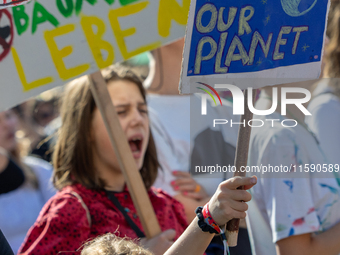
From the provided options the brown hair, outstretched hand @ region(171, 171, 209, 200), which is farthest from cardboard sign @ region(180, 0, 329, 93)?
outstretched hand @ region(171, 171, 209, 200)

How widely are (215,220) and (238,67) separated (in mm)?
475

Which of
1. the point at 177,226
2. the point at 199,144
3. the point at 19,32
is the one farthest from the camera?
the point at 199,144

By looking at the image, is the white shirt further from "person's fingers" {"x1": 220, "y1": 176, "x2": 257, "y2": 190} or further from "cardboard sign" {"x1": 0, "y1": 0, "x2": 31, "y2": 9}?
"cardboard sign" {"x1": 0, "y1": 0, "x2": 31, "y2": 9}

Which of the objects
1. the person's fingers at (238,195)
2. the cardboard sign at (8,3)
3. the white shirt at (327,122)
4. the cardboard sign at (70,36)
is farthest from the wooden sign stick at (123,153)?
the white shirt at (327,122)

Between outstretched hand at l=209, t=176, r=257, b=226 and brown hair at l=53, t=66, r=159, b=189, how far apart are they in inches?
30.8

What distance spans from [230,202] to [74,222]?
690 mm

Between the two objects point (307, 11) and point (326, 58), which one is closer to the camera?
point (307, 11)

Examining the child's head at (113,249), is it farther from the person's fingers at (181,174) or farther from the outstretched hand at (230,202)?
the person's fingers at (181,174)

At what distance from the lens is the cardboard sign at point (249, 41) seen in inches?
55.4

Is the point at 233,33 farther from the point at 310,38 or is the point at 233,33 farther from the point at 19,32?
the point at 19,32

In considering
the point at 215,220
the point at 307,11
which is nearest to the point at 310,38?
the point at 307,11

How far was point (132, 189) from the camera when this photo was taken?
1.77 m

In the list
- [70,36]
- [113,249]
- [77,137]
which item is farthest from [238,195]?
[77,137]

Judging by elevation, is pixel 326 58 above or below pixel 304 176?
above
